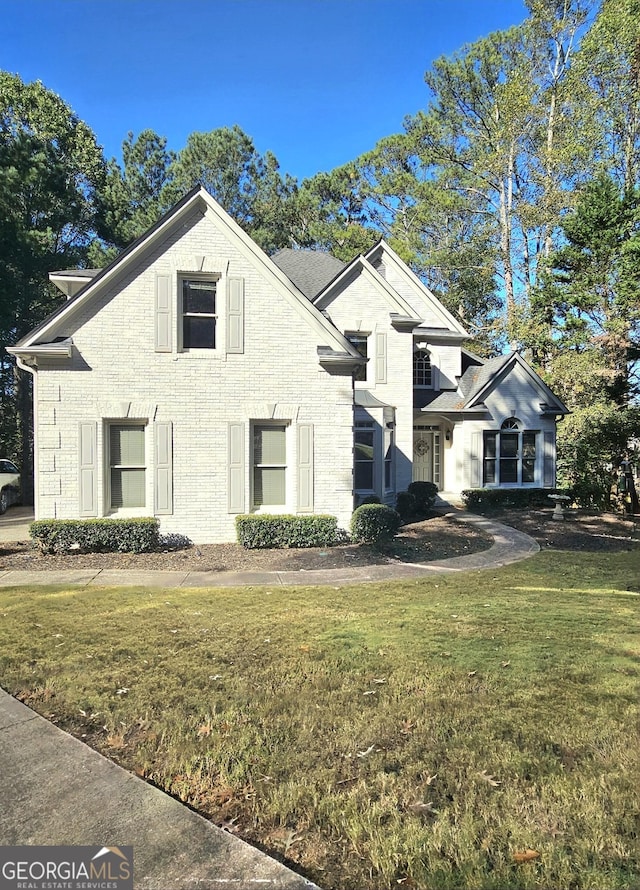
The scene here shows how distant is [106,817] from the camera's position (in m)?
2.42

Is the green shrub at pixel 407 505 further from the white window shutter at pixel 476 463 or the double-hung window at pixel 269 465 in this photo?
the double-hung window at pixel 269 465

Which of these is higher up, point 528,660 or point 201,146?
point 201,146

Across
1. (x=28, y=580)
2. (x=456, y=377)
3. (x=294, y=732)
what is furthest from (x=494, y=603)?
(x=456, y=377)

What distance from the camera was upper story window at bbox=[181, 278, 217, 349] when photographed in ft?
36.9

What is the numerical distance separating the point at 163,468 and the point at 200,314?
3667 mm

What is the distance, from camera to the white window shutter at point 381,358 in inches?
653

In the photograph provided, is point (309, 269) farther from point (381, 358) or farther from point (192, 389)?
point (192, 389)

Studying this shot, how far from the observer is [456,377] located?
1983cm

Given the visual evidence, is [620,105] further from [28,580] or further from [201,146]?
[28,580]

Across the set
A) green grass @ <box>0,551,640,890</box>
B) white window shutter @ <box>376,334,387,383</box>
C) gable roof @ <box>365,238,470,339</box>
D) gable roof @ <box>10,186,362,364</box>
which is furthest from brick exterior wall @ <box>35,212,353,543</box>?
gable roof @ <box>365,238,470,339</box>

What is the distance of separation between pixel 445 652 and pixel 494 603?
228cm

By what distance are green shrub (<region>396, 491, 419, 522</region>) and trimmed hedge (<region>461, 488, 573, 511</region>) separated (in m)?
2.92

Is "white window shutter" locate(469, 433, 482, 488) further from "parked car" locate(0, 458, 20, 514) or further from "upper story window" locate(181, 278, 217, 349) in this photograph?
"parked car" locate(0, 458, 20, 514)

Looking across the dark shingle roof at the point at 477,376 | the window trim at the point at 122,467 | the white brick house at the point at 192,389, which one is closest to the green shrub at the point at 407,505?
the white brick house at the point at 192,389
